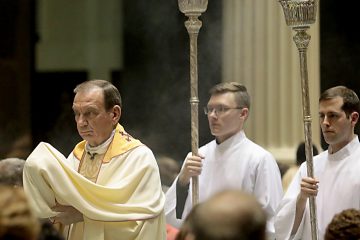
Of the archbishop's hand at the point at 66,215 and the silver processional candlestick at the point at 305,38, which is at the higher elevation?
the silver processional candlestick at the point at 305,38

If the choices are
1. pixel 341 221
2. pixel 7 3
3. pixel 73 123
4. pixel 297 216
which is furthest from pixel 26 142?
pixel 341 221

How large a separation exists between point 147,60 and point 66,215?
4391mm

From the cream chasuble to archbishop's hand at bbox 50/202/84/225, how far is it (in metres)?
0.02

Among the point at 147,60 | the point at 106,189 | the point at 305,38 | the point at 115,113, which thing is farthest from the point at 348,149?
the point at 147,60

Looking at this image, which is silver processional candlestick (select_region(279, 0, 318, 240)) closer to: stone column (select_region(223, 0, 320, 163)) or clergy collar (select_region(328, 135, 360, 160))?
clergy collar (select_region(328, 135, 360, 160))

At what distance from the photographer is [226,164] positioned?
6.41 m

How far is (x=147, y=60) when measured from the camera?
948cm

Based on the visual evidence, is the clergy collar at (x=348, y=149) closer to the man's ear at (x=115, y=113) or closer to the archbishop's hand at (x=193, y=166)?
the archbishop's hand at (x=193, y=166)

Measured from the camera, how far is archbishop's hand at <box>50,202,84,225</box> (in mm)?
5160

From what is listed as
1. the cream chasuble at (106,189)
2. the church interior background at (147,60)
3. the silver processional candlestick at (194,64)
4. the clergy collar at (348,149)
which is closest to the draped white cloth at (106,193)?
the cream chasuble at (106,189)

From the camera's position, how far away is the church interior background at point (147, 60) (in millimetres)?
8711

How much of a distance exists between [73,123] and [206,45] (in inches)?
44.6

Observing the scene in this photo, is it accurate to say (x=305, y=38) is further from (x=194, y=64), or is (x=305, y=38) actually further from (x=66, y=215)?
(x=66, y=215)

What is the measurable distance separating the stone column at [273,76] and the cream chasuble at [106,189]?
3264 millimetres
